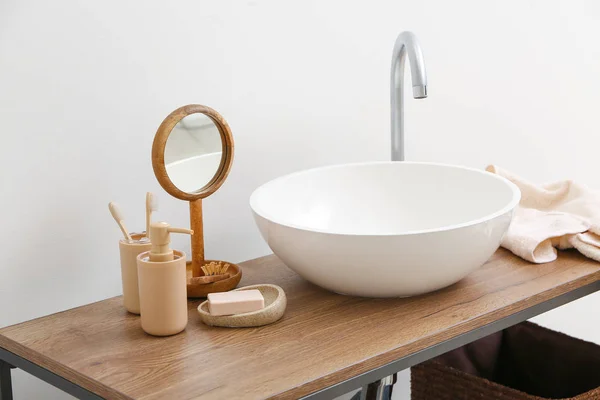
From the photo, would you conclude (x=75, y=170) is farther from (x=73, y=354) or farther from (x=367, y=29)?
(x=367, y=29)

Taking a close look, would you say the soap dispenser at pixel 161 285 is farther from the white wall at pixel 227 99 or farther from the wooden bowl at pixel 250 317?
the white wall at pixel 227 99

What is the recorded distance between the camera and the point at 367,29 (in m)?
1.83

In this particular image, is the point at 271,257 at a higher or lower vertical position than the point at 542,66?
lower

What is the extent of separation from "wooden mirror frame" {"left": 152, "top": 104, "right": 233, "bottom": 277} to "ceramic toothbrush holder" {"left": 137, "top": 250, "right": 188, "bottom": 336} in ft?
0.49

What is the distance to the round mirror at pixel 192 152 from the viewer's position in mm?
1238

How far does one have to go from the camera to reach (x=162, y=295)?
1.13 metres

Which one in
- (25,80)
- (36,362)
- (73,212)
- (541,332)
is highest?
(25,80)

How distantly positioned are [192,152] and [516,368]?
3.23 ft

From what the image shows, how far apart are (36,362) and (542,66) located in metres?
1.70

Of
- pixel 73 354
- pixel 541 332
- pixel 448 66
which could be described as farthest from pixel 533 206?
pixel 73 354

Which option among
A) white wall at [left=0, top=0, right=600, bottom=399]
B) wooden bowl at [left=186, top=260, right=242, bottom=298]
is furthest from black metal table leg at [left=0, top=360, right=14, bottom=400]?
wooden bowl at [left=186, top=260, right=242, bottom=298]

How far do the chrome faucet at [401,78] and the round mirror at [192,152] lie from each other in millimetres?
390

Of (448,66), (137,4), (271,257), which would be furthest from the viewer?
(448,66)

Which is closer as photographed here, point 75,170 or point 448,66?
point 75,170
